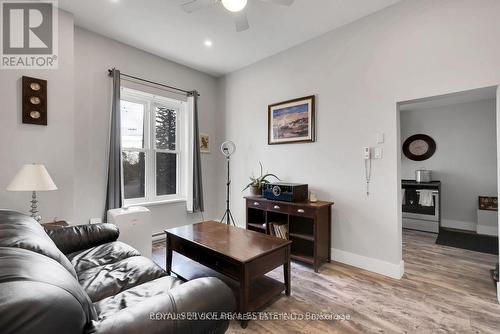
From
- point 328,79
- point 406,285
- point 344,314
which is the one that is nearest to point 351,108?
point 328,79

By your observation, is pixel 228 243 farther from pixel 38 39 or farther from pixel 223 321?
pixel 38 39

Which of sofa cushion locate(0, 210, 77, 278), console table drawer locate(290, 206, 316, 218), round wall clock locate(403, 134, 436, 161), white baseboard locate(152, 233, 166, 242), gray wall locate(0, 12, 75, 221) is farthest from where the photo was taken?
round wall clock locate(403, 134, 436, 161)

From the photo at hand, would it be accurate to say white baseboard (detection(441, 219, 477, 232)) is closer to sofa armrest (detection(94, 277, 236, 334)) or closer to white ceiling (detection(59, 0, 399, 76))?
white ceiling (detection(59, 0, 399, 76))

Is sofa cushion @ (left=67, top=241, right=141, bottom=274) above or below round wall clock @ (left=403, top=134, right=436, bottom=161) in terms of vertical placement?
below

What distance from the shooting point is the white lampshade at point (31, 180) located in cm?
198

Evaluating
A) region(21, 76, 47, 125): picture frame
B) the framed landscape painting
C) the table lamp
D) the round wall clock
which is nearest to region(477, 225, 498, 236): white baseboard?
the round wall clock

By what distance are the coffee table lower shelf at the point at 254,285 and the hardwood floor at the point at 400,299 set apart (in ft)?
0.32

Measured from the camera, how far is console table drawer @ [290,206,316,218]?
8.79 feet

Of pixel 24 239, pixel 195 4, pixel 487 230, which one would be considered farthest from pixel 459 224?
pixel 24 239

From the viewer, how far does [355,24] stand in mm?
2779

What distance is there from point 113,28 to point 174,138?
171 centimetres

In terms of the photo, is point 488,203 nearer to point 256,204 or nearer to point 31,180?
point 256,204

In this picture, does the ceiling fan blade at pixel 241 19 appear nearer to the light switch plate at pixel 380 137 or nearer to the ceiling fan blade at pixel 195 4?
the ceiling fan blade at pixel 195 4

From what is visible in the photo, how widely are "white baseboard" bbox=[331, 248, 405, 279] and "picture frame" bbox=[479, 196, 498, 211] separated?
270 cm
